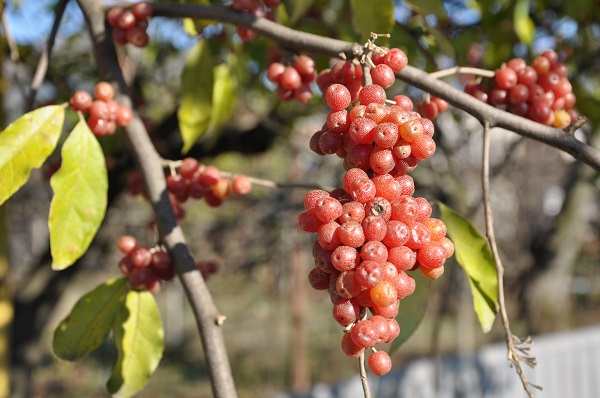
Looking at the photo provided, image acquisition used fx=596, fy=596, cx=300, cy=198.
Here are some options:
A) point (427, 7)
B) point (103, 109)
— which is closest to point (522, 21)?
point (427, 7)

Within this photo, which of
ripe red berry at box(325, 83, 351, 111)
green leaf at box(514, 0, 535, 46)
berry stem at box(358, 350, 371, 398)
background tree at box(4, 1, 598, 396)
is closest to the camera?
berry stem at box(358, 350, 371, 398)

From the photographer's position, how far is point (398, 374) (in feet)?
10.4

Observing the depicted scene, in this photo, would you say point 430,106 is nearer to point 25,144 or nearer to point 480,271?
point 480,271

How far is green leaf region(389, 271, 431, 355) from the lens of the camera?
2.83ft

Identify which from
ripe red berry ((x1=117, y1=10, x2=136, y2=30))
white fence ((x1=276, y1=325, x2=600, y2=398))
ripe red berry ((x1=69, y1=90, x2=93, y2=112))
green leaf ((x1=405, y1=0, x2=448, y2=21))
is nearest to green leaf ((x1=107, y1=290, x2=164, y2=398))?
ripe red berry ((x1=69, y1=90, x2=93, y2=112))

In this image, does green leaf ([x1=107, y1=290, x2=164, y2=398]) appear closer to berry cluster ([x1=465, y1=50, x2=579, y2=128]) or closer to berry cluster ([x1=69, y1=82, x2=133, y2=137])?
berry cluster ([x1=69, y1=82, x2=133, y2=137])

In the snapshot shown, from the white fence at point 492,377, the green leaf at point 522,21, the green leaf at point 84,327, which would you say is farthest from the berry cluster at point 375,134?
the white fence at point 492,377

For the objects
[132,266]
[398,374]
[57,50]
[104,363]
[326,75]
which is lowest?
[104,363]

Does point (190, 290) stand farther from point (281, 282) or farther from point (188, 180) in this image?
point (281, 282)

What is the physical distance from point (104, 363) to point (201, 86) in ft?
18.7

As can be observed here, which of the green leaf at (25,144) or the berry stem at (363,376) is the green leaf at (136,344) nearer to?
the green leaf at (25,144)

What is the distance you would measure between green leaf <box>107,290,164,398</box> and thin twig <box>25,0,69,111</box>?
0.33 meters

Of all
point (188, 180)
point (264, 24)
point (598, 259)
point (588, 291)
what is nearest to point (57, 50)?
point (188, 180)

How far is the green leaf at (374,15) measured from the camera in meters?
0.86
